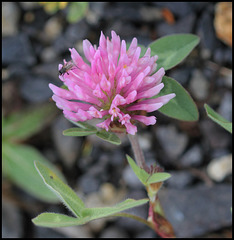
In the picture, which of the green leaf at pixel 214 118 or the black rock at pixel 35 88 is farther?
the black rock at pixel 35 88

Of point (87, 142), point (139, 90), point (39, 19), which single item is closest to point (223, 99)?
point (87, 142)

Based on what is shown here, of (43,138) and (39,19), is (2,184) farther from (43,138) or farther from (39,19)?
(39,19)

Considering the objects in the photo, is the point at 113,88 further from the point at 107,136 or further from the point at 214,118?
the point at 214,118

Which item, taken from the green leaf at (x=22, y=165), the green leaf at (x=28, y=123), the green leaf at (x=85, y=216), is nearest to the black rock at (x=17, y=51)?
the green leaf at (x=28, y=123)

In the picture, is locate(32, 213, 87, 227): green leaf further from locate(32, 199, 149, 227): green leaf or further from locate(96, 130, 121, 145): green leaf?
locate(96, 130, 121, 145): green leaf

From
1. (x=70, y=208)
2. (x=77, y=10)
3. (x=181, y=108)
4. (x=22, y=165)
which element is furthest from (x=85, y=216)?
(x=77, y=10)

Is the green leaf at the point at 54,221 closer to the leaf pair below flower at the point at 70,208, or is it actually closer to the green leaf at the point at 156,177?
the leaf pair below flower at the point at 70,208
